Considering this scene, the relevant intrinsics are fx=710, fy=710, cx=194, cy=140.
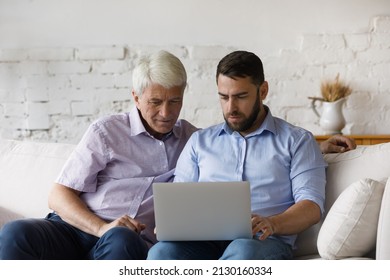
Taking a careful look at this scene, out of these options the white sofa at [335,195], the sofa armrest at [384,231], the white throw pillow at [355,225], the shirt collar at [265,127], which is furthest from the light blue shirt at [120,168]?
the sofa armrest at [384,231]

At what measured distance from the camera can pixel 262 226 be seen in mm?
2252

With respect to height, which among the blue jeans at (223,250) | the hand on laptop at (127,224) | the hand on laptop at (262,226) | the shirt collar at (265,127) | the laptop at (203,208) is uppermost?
the shirt collar at (265,127)

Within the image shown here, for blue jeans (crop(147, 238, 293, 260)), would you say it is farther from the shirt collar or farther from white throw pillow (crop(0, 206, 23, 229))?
white throw pillow (crop(0, 206, 23, 229))

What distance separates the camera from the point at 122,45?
15.7 ft

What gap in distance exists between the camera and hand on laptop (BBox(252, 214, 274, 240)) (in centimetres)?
224

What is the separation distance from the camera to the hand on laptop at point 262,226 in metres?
2.24

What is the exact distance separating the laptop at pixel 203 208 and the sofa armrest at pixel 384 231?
38cm

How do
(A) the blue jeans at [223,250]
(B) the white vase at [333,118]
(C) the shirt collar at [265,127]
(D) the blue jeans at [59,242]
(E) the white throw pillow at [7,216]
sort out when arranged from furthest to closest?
(B) the white vase at [333,118]
(E) the white throw pillow at [7,216]
(C) the shirt collar at [265,127]
(D) the blue jeans at [59,242]
(A) the blue jeans at [223,250]

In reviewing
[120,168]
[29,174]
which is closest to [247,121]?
[120,168]

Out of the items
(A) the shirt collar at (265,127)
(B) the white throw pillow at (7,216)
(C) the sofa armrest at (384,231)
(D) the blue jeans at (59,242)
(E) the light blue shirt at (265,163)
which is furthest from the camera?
(B) the white throw pillow at (7,216)

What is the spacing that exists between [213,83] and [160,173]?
2.07 meters

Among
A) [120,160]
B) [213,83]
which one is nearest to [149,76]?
[120,160]

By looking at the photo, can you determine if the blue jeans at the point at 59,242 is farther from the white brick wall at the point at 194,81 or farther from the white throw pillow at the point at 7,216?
the white brick wall at the point at 194,81

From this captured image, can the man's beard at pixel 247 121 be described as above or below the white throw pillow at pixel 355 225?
above
